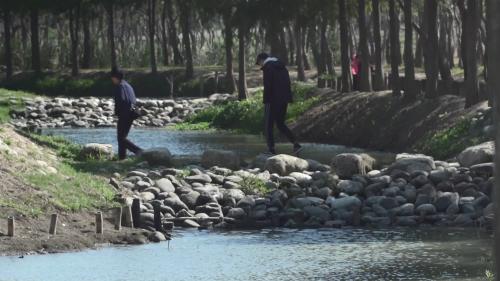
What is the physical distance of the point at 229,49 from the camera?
200ft

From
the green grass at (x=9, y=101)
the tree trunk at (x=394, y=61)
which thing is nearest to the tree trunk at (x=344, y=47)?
the tree trunk at (x=394, y=61)

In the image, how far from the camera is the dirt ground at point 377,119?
3334cm

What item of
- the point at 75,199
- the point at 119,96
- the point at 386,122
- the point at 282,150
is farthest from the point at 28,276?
the point at 386,122

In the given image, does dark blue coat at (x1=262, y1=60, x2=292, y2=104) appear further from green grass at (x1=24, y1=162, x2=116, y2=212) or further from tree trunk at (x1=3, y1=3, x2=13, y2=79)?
tree trunk at (x1=3, y1=3, x2=13, y2=79)

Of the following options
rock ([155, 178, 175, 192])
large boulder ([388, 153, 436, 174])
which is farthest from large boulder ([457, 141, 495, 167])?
rock ([155, 178, 175, 192])

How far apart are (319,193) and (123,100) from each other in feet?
17.7

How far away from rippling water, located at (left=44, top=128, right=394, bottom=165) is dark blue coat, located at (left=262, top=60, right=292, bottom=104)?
2487mm

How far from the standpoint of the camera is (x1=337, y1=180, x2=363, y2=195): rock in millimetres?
23234

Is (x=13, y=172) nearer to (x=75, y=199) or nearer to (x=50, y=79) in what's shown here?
(x=75, y=199)

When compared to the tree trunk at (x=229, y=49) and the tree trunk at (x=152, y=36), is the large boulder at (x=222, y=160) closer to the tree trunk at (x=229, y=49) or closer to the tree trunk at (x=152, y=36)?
the tree trunk at (x=229, y=49)

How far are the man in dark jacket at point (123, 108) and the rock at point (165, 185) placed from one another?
3.69m

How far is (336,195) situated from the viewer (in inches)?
914

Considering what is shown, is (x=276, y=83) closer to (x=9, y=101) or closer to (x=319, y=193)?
(x=319, y=193)

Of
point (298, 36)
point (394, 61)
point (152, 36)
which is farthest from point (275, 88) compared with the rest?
point (152, 36)
